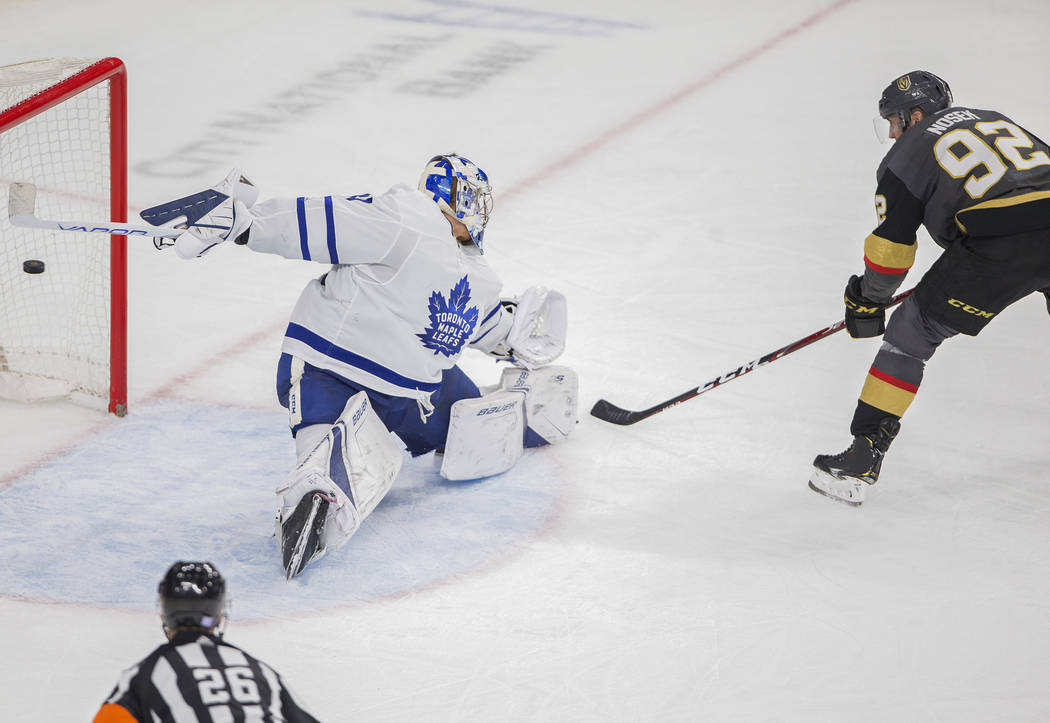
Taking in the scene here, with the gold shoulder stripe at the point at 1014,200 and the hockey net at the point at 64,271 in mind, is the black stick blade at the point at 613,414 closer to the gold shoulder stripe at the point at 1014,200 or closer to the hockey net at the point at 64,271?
the gold shoulder stripe at the point at 1014,200

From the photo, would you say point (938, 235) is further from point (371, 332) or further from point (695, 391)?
point (371, 332)

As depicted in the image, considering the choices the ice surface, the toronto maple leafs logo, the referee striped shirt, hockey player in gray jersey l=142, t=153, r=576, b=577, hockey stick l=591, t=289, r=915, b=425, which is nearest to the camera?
the referee striped shirt

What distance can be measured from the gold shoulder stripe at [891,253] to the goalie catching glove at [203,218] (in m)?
1.41

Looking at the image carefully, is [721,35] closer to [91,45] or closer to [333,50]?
[333,50]

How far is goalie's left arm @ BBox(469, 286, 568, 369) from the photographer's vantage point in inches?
133

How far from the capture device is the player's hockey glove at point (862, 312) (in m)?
3.28

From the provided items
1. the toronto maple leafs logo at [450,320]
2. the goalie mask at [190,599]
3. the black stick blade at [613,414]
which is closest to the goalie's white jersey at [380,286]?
the toronto maple leafs logo at [450,320]

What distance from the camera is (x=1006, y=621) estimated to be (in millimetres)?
2879

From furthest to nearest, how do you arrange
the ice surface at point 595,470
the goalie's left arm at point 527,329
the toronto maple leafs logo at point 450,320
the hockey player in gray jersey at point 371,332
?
the goalie's left arm at point 527,329, the toronto maple leafs logo at point 450,320, the hockey player in gray jersey at point 371,332, the ice surface at point 595,470

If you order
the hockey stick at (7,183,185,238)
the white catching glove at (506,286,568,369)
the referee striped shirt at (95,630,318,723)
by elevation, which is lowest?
the white catching glove at (506,286,568,369)

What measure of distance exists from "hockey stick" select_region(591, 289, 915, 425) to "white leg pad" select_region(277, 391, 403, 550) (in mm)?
795

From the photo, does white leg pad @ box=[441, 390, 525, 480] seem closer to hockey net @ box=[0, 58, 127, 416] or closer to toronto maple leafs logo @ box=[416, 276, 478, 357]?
toronto maple leafs logo @ box=[416, 276, 478, 357]

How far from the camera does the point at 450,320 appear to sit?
3.07 m

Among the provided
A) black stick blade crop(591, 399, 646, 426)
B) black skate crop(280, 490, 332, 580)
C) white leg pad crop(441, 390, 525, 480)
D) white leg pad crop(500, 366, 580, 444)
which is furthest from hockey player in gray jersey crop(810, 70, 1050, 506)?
black skate crop(280, 490, 332, 580)
